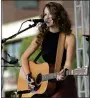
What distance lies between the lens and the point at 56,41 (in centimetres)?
313

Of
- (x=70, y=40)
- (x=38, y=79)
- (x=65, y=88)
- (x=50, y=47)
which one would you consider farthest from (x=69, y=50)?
(x=38, y=79)

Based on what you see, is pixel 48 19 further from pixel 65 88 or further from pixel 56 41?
pixel 65 88

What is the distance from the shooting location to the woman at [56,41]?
302 centimetres

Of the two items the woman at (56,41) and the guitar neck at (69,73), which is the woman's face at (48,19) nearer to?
the woman at (56,41)

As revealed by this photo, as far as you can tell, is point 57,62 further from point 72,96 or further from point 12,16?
point 12,16

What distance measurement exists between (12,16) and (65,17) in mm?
13136

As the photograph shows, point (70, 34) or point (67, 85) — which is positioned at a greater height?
point (70, 34)

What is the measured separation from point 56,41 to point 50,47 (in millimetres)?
69

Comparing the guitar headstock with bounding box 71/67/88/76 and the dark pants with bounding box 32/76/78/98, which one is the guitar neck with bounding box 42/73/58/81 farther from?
the guitar headstock with bounding box 71/67/88/76

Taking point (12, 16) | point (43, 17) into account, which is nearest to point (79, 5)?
point (43, 17)

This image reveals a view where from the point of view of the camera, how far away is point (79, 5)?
442cm

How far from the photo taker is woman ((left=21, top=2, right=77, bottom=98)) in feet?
9.91

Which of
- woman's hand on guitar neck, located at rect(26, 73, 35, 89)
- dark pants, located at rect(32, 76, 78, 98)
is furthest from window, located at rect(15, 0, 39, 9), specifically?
dark pants, located at rect(32, 76, 78, 98)

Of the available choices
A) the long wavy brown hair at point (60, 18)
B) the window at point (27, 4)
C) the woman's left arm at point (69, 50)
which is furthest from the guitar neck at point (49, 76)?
the window at point (27, 4)
